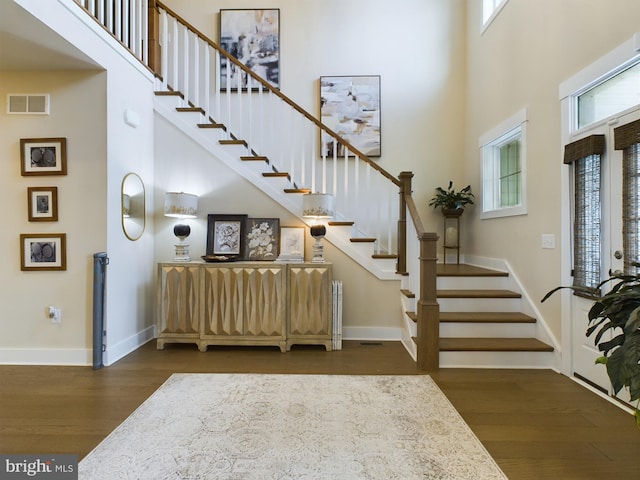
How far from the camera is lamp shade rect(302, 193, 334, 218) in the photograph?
3.73 metres

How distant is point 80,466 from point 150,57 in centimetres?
417

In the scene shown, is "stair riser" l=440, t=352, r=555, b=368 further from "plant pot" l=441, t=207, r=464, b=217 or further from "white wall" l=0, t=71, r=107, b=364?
"white wall" l=0, t=71, r=107, b=364

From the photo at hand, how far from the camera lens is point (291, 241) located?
4.03 meters

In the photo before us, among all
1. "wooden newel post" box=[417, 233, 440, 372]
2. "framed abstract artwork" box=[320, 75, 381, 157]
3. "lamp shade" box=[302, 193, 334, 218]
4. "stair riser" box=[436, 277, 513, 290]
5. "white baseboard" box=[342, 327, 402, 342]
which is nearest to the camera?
"wooden newel post" box=[417, 233, 440, 372]

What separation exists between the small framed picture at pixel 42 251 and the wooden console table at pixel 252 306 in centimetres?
91

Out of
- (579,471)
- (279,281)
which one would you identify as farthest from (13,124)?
(579,471)

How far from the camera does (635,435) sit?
6.83 ft

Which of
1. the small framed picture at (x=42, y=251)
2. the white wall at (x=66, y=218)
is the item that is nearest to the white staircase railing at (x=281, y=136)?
the white wall at (x=66, y=218)

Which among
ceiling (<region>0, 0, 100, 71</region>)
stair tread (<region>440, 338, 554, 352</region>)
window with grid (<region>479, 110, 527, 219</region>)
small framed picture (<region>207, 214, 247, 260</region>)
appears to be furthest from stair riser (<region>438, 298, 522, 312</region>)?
ceiling (<region>0, 0, 100, 71</region>)

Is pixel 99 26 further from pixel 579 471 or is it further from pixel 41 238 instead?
pixel 579 471

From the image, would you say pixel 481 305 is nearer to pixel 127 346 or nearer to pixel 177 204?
pixel 177 204

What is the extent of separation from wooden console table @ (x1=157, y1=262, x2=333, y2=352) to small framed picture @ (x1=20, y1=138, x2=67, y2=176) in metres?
1.42

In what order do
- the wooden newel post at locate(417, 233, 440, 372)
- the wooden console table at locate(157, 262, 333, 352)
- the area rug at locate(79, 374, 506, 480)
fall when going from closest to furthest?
the area rug at locate(79, 374, 506, 480) < the wooden newel post at locate(417, 233, 440, 372) < the wooden console table at locate(157, 262, 333, 352)

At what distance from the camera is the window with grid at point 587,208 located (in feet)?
8.79
